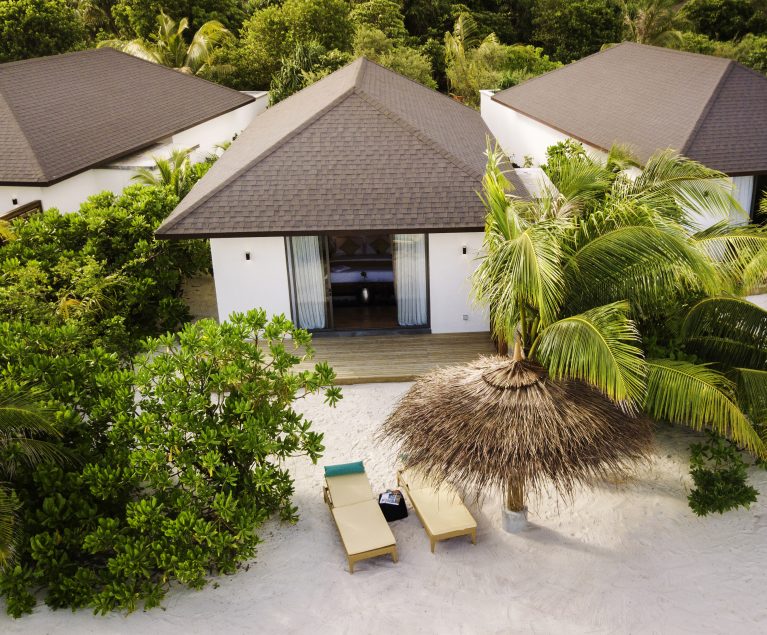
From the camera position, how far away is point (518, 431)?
9234 millimetres

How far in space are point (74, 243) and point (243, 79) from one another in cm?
2418

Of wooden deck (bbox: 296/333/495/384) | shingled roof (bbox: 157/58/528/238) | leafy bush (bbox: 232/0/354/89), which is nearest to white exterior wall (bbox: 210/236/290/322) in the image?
shingled roof (bbox: 157/58/528/238)

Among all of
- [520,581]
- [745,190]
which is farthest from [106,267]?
[745,190]

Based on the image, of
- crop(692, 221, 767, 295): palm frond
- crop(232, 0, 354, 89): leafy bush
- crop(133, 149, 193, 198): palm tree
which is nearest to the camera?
crop(692, 221, 767, 295): palm frond

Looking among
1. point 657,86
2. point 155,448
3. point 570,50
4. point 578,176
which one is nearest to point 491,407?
point 578,176

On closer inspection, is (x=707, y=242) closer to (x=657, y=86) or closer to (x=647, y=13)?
(x=657, y=86)

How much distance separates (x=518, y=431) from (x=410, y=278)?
689 centimetres

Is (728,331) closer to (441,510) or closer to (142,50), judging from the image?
(441,510)

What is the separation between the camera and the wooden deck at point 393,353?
14.4 m

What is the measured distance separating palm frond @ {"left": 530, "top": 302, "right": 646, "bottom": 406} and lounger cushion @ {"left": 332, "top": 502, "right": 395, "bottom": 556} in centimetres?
324

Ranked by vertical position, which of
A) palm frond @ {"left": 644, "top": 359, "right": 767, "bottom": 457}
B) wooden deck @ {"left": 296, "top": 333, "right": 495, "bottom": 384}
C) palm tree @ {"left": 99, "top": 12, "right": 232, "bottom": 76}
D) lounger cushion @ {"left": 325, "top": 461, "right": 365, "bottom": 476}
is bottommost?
lounger cushion @ {"left": 325, "top": 461, "right": 365, "bottom": 476}

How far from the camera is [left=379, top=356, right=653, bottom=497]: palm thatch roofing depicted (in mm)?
9164

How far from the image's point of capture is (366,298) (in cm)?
1672

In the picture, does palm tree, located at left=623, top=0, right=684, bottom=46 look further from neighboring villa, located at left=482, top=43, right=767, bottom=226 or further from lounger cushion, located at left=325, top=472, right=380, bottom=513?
lounger cushion, located at left=325, top=472, right=380, bottom=513
